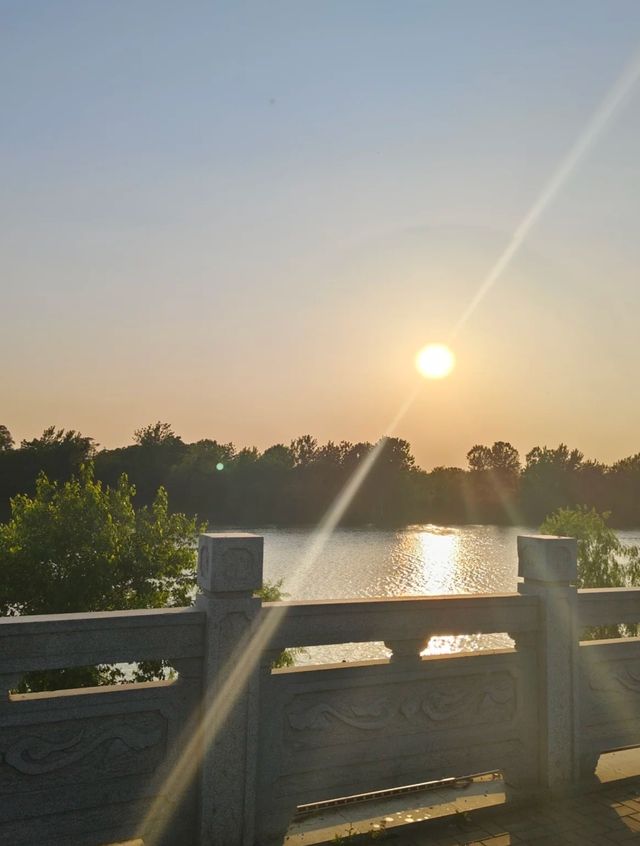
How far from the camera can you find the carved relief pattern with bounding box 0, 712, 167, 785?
10.8ft

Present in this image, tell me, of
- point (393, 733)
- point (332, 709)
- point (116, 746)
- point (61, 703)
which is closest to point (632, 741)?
point (393, 733)

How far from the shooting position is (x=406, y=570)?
3722 cm

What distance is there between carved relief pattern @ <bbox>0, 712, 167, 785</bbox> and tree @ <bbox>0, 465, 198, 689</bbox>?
945 cm

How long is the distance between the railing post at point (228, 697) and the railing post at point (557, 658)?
6.72ft

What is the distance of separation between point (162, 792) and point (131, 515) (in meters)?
12.4

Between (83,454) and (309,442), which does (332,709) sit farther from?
(309,442)

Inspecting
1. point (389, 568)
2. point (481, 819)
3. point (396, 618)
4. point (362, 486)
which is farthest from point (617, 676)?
point (362, 486)

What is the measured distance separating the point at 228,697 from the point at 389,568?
34.7 meters

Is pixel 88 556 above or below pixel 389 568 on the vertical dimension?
above

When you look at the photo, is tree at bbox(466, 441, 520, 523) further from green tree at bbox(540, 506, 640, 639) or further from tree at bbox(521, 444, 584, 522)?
green tree at bbox(540, 506, 640, 639)

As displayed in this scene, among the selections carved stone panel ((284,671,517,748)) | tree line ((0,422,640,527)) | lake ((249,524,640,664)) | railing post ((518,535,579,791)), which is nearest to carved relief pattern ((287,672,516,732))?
carved stone panel ((284,671,517,748))

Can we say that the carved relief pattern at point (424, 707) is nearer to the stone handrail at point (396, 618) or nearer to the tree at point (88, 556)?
the stone handrail at point (396, 618)

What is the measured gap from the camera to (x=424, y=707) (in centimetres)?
427

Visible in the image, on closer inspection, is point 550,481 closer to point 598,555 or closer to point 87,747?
point 598,555
